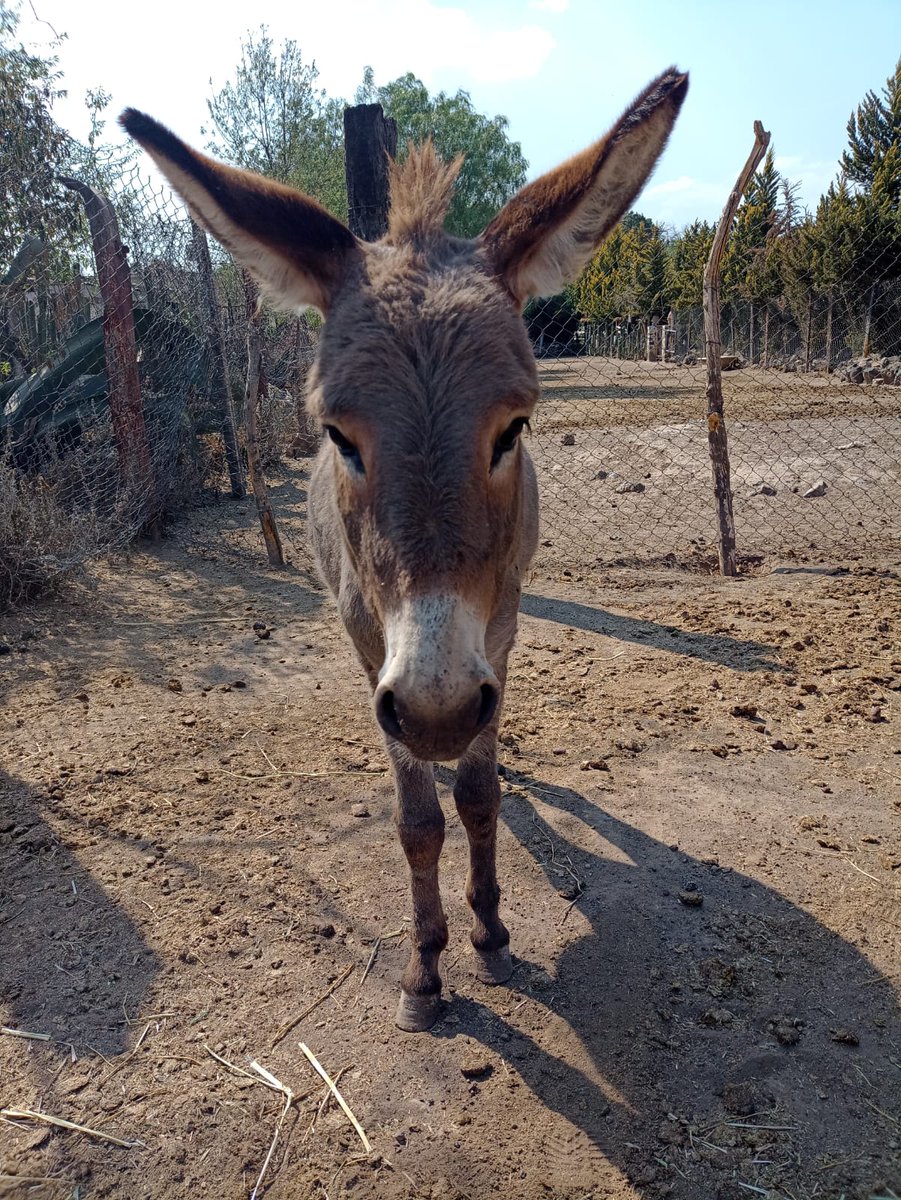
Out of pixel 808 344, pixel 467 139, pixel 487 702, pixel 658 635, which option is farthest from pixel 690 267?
pixel 487 702

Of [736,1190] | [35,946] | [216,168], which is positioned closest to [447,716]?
[736,1190]

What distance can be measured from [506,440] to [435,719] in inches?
32.1

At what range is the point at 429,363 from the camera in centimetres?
190

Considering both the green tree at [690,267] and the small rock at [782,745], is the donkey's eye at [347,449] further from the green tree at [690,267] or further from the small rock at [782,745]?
the green tree at [690,267]

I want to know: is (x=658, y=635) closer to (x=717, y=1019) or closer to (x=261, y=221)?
(x=717, y=1019)

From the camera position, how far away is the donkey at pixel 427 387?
173 centimetres

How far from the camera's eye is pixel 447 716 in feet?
5.31

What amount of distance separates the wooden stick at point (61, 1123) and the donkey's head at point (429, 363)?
1.52 m

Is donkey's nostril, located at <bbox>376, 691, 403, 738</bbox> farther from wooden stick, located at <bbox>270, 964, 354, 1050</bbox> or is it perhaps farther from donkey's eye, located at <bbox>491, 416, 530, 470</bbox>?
wooden stick, located at <bbox>270, 964, 354, 1050</bbox>

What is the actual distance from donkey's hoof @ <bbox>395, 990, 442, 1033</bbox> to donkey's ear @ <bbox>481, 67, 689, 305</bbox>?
234 centimetres

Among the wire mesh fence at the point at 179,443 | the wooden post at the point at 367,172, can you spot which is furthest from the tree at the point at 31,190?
the wooden post at the point at 367,172

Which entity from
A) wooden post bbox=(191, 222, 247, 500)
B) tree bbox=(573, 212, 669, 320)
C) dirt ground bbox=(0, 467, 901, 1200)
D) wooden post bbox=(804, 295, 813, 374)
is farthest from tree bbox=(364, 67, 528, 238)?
dirt ground bbox=(0, 467, 901, 1200)

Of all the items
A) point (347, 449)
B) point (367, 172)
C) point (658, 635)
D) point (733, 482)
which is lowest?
point (658, 635)

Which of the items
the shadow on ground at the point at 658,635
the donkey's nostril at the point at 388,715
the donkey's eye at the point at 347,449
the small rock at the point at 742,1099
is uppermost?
the donkey's eye at the point at 347,449
